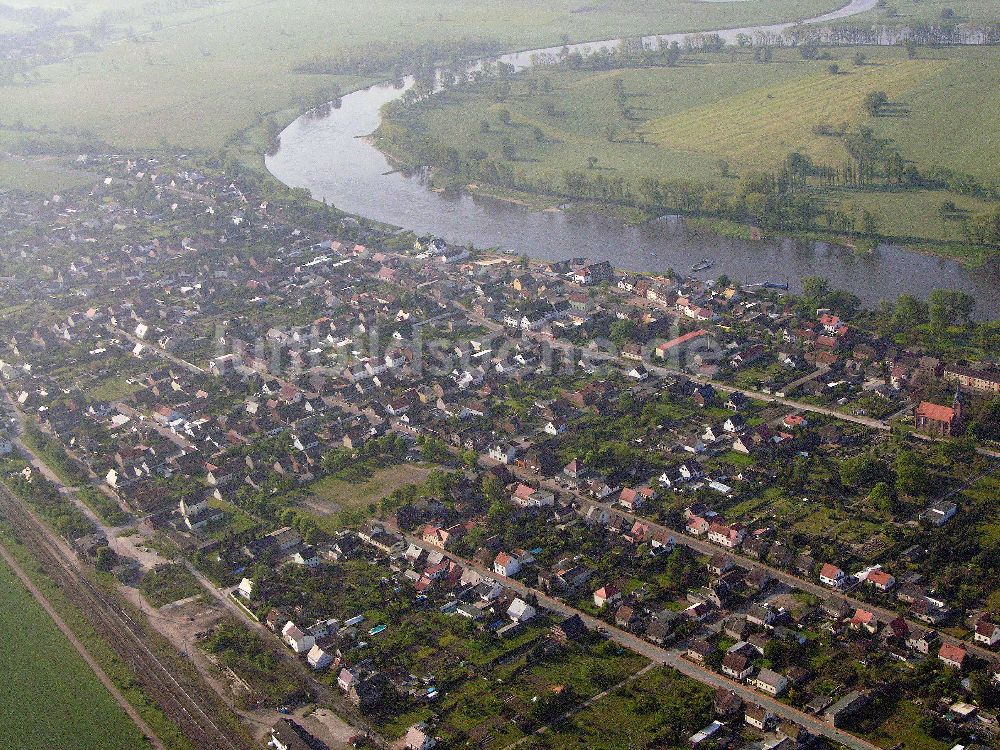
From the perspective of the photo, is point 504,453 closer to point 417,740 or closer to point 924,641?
point 417,740

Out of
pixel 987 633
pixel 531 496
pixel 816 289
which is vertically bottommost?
pixel 987 633

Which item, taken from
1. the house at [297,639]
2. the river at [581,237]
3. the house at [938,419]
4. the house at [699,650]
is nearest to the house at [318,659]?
the house at [297,639]

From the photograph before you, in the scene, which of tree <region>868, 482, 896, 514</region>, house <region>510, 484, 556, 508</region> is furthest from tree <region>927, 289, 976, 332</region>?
house <region>510, 484, 556, 508</region>

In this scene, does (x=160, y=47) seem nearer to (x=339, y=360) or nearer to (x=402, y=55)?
(x=402, y=55)

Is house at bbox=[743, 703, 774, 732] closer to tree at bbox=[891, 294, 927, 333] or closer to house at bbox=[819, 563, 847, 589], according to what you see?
house at bbox=[819, 563, 847, 589]

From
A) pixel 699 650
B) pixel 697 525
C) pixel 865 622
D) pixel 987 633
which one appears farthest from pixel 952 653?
pixel 697 525
